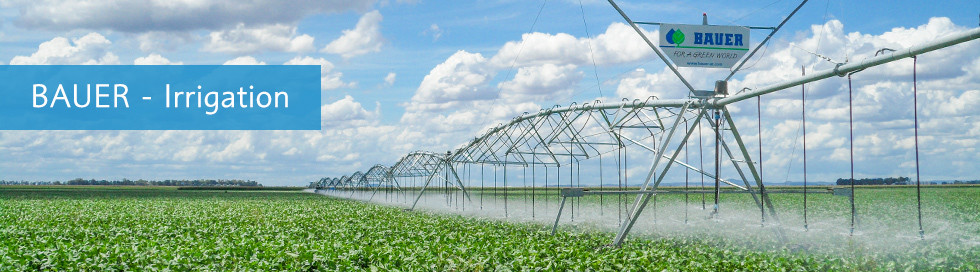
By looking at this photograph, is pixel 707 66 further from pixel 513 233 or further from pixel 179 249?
pixel 179 249

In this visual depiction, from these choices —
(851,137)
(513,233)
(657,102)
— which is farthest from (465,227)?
(851,137)

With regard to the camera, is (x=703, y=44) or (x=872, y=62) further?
(x=703, y=44)

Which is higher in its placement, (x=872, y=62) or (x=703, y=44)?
(x=703, y=44)

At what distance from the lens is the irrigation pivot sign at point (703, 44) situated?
18.0 metres

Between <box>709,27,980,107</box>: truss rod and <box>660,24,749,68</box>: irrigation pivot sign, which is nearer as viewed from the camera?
<box>709,27,980,107</box>: truss rod

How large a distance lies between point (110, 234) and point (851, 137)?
762 inches

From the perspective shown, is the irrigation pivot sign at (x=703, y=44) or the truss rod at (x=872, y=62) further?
the irrigation pivot sign at (x=703, y=44)

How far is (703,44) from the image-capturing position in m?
18.1

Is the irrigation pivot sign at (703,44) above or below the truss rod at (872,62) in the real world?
above

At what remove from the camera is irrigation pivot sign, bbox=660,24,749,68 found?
18031 mm

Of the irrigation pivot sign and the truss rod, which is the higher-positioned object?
the irrigation pivot sign

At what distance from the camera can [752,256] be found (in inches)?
576

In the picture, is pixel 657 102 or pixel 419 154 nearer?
pixel 657 102

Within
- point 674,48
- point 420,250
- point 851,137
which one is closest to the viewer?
point 851,137
